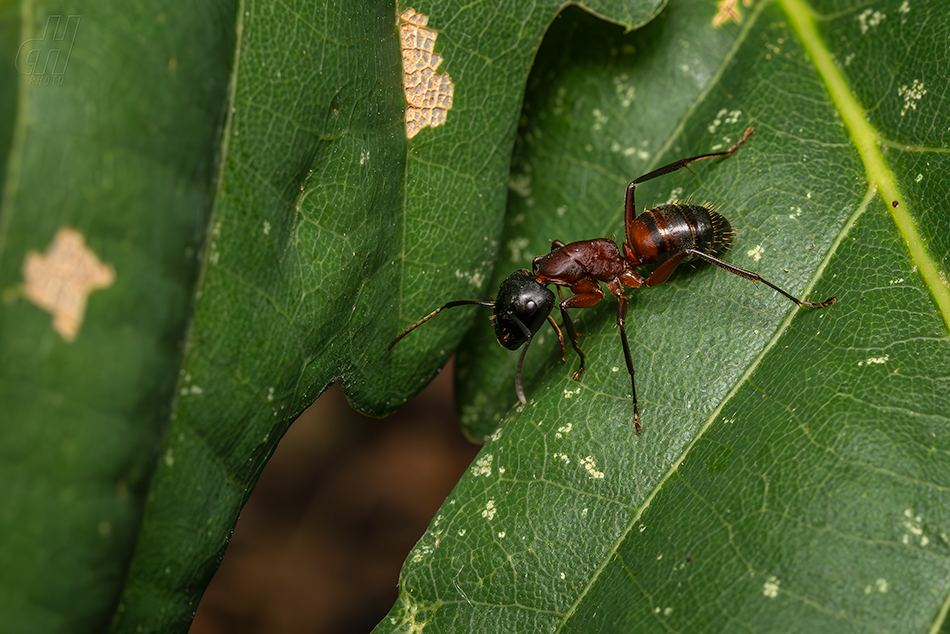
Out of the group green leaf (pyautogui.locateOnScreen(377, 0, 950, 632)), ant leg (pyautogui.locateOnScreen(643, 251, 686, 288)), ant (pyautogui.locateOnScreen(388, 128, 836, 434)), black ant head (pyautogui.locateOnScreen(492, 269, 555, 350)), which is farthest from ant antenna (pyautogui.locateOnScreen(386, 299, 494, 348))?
ant leg (pyautogui.locateOnScreen(643, 251, 686, 288))

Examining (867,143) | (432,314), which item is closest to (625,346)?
(432,314)

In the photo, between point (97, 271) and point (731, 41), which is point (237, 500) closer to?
point (97, 271)

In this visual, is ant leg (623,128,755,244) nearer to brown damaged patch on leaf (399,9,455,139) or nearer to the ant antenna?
the ant antenna

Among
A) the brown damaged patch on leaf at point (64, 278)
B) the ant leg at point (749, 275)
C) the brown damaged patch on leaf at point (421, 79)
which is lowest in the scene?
the ant leg at point (749, 275)

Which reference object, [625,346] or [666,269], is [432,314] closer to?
[625,346]

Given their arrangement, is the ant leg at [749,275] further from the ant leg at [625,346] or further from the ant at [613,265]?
the ant leg at [625,346]

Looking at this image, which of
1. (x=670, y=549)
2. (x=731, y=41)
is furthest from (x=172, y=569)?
(x=731, y=41)

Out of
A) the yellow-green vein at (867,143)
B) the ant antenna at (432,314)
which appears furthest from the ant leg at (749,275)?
A: the ant antenna at (432,314)
